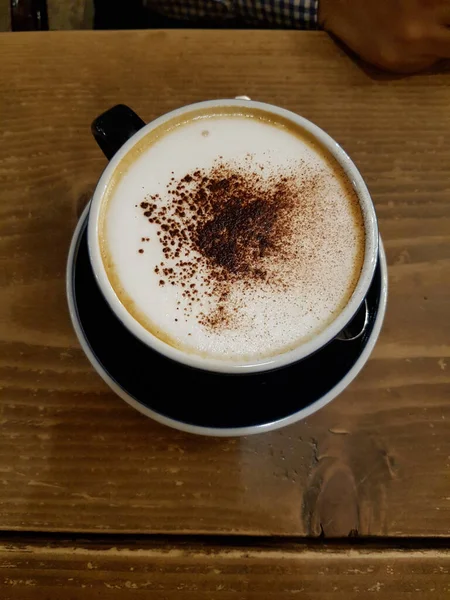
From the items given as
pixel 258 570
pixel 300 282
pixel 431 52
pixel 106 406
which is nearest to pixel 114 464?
pixel 106 406

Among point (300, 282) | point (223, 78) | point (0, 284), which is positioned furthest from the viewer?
point (223, 78)

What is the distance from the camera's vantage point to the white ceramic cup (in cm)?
54

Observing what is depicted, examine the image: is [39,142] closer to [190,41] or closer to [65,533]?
[190,41]

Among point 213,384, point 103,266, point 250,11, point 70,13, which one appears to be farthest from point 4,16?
point 213,384

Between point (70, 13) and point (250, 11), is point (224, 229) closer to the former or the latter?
point (250, 11)

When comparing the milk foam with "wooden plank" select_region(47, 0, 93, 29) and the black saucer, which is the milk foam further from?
"wooden plank" select_region(47, 0, 93, 29)

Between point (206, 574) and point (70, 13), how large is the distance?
137cm

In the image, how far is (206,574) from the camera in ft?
2.04

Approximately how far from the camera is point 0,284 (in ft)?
2.41

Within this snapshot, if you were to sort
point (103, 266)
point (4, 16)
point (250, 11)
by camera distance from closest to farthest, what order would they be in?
point (103, 266)
point (250, 11)
point (4, 16)

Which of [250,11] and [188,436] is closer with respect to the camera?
[188,436]

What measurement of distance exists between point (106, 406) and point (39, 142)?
16.5 inches

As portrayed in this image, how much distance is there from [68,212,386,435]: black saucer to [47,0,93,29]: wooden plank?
3.45 feet

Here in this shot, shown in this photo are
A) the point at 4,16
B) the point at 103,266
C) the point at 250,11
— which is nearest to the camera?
the point at 103,266
